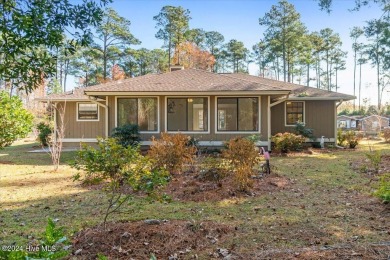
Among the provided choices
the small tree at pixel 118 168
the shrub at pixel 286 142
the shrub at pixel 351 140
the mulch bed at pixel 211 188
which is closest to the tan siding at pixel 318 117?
the shrub at pixel 351 140

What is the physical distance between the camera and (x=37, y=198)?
6082 millimetres

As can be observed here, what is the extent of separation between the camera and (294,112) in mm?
15516

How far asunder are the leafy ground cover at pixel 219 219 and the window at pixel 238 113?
214 inches

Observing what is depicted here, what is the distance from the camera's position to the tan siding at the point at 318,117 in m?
15.4

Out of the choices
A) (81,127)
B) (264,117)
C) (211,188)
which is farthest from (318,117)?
(81,127)

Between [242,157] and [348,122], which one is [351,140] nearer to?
[242,157]

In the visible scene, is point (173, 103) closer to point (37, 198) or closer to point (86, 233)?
point (37, 198)

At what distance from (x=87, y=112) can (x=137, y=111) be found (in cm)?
356

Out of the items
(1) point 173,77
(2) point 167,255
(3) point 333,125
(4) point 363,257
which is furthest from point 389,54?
(2) point 167,255

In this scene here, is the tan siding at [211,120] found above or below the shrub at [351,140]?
above

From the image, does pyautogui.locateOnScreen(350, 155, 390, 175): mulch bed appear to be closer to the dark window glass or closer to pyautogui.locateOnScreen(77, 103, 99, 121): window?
the dark window glass

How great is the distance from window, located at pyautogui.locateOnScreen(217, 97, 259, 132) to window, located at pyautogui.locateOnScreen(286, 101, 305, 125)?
11.0ft

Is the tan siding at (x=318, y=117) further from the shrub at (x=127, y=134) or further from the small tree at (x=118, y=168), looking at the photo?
the small tree at (x=118, y=168)

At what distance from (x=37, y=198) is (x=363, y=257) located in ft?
19.2
